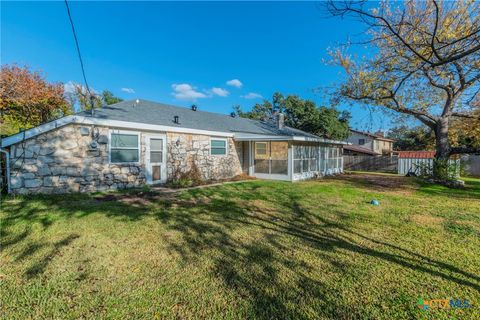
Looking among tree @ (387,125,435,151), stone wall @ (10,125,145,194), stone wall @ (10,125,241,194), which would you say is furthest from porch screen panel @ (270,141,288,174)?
tree @ (387,125,435,151)

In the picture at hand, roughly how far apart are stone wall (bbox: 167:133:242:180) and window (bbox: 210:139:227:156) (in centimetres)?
17

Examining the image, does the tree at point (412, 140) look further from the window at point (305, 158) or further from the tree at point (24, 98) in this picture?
the tree at point (24, 98)

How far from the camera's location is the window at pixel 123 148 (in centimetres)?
833

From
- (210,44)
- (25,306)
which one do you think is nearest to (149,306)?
(25,306)

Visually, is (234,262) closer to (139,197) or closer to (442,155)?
(139,197)

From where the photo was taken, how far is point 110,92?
28000 mm

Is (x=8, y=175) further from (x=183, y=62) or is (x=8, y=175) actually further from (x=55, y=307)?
(x=183, y=62)

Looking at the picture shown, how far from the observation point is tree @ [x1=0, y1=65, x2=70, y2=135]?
10.7 m

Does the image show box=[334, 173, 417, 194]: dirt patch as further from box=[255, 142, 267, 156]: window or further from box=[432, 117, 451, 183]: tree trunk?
box=[255, 142, 267, 156]: window

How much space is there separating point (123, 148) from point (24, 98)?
6995mm

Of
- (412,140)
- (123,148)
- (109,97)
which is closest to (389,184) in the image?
(123,148)

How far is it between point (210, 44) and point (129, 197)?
1226 centimetres

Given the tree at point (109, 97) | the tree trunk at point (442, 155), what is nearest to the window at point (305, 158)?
the tree trunk at point (442, 155)

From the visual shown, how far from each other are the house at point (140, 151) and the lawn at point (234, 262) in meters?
1.66
